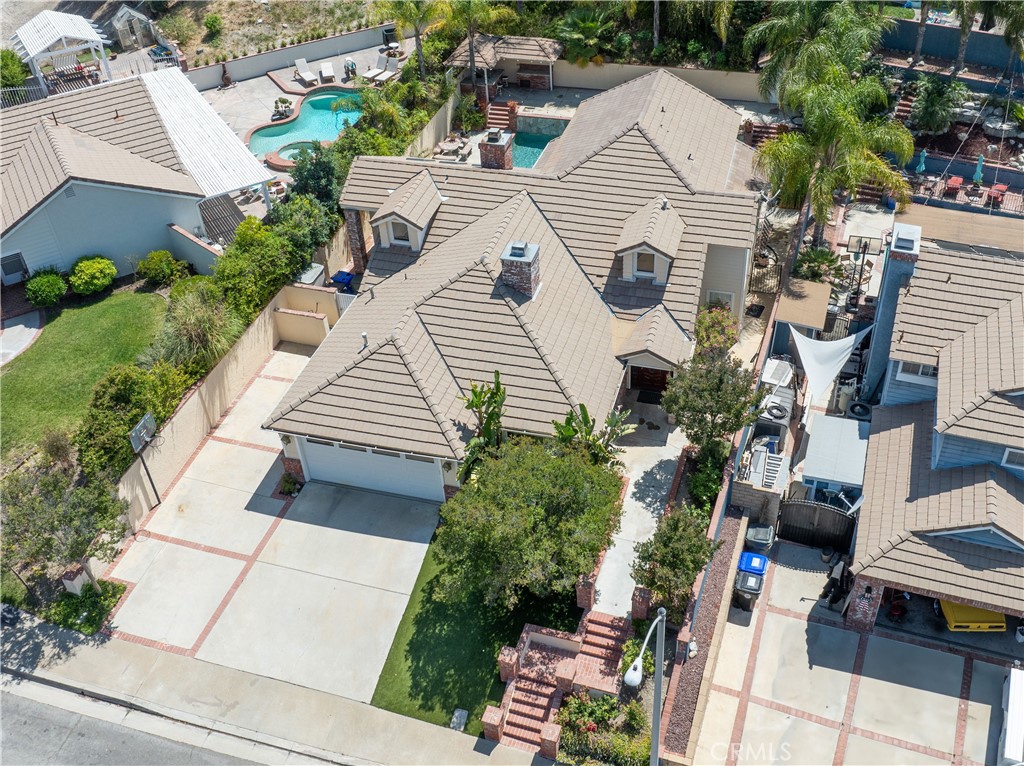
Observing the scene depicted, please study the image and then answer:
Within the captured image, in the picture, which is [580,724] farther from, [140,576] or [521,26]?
[521,26]

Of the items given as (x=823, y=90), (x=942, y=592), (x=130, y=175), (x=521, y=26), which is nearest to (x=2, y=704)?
(x=130, y=175)

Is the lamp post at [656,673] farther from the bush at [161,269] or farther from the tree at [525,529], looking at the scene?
the bush at [161,269]

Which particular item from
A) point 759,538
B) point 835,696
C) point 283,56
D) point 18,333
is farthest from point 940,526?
point 283,56

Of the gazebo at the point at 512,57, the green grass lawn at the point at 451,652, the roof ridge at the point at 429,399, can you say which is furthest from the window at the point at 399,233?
the gazebo at the point at 512,57

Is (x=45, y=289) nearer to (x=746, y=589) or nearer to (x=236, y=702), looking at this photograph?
(x=236, y=702)

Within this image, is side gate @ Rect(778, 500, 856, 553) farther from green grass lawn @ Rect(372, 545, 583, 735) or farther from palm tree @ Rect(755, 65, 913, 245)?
palm tree @ Rect(755, 65, 913, 245)

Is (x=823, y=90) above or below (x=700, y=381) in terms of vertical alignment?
above

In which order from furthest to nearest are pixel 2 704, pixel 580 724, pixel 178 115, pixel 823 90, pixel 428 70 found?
pixel 428 70 < pixel 178 115 < pixel 823 90 < pixel 2 704 < pixel 580 724

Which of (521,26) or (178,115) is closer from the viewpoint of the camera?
(178,115)

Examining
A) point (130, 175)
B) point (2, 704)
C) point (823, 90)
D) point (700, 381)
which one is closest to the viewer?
point (2, 704)
